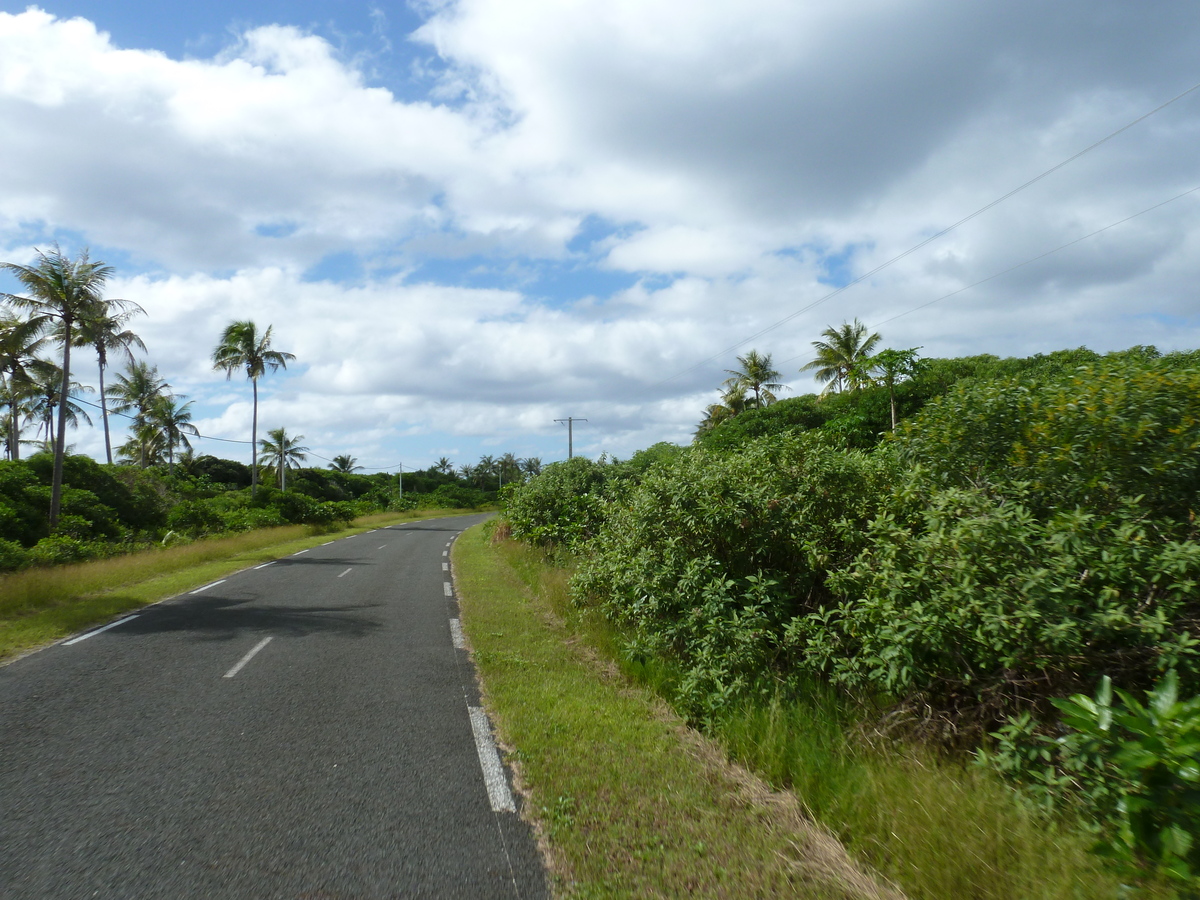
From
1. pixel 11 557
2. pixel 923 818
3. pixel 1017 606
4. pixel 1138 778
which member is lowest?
pixel 923 818

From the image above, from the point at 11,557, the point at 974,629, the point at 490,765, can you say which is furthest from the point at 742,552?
the point at 11,557

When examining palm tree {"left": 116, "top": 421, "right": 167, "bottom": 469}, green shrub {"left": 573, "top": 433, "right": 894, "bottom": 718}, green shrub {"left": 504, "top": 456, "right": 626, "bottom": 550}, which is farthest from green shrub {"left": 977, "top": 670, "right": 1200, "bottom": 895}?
palm tree {"left": 116, "top": 421, "right": 167, "bottom": 469}

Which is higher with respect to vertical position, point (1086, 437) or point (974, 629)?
point (1086, 437)

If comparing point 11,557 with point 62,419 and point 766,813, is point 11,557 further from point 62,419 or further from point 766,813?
point 766,813

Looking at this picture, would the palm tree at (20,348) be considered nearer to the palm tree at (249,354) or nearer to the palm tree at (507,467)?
the palm tree at (249,354)

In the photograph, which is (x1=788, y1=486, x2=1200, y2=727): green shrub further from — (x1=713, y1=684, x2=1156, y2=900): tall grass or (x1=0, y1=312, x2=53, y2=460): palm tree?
(x1=0, y1=312, x2=53, y2=460): palm tree

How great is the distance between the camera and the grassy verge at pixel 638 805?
3615mm

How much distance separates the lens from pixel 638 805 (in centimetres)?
442

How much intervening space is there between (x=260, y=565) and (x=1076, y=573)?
1988 centimetres

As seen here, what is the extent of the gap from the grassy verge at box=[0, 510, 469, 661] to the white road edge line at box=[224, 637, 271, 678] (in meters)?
2.69

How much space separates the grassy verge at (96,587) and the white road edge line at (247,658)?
2689mm

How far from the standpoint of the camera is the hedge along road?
144 inches

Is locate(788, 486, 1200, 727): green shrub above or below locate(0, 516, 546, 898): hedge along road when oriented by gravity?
above

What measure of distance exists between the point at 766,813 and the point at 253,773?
3.50 metres
